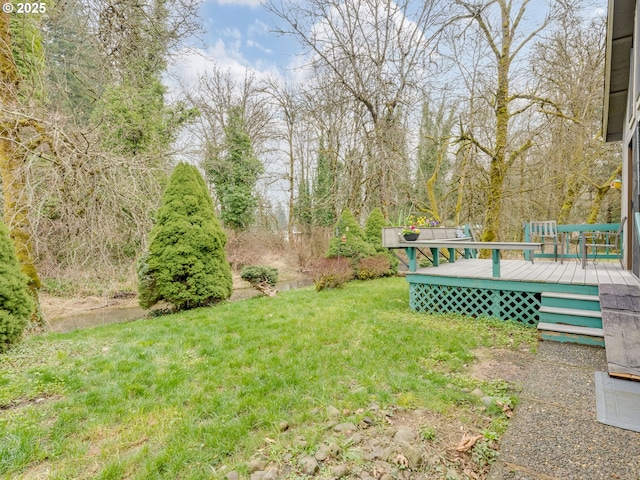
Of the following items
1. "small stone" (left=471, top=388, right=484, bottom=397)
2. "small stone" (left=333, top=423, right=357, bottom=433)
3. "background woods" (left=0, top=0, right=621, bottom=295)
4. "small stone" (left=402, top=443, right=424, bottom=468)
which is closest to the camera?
"small stone" (left=402, top=443, right=424, bottom=468)

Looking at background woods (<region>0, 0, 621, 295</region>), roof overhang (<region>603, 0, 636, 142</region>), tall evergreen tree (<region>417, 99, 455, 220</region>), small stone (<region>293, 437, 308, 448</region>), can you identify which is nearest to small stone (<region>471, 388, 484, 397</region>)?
small stone (<region>293, 437, 308, 448</region>)

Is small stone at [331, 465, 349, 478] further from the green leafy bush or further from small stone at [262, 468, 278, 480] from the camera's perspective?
the green leafy bush

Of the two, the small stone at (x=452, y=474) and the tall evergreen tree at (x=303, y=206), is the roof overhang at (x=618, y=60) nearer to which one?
the small stone at (x=452, y=474)

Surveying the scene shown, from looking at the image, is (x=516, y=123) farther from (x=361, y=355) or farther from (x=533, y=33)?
(x=361, y=355)

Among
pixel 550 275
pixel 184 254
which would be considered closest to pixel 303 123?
pixel 184 254

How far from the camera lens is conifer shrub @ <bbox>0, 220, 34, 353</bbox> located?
391 cm

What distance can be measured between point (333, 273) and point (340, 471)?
22.8 ft

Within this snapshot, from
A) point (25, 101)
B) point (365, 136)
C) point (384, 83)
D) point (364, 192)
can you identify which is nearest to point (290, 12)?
point (384, 83)

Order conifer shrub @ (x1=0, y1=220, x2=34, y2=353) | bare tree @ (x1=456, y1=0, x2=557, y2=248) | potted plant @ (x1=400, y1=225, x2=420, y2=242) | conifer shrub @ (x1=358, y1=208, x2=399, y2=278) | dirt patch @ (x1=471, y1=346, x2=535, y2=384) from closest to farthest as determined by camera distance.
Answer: dirt patch @ (x1=471, y1=346, x2=535, y2=384)
conifer shrub @ (x1=0, y1=220, x2=34, y2=353)
potted plant @ (x1=400, y1=225, x2=420, y2=242)
bare tree @ (x1=456, y1=0, x2=557, y2=248)
conifer shrub @ (x1=358, y1=208, x2=399, y2=278)

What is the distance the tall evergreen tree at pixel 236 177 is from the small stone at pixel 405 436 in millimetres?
14040

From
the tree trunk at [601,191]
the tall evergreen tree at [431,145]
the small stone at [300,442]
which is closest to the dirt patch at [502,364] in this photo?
the small stone at [300,442]

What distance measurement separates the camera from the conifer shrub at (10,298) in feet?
12.8

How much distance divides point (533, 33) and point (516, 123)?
18.0 feet

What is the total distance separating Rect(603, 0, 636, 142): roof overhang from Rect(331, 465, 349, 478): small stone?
6998mm
